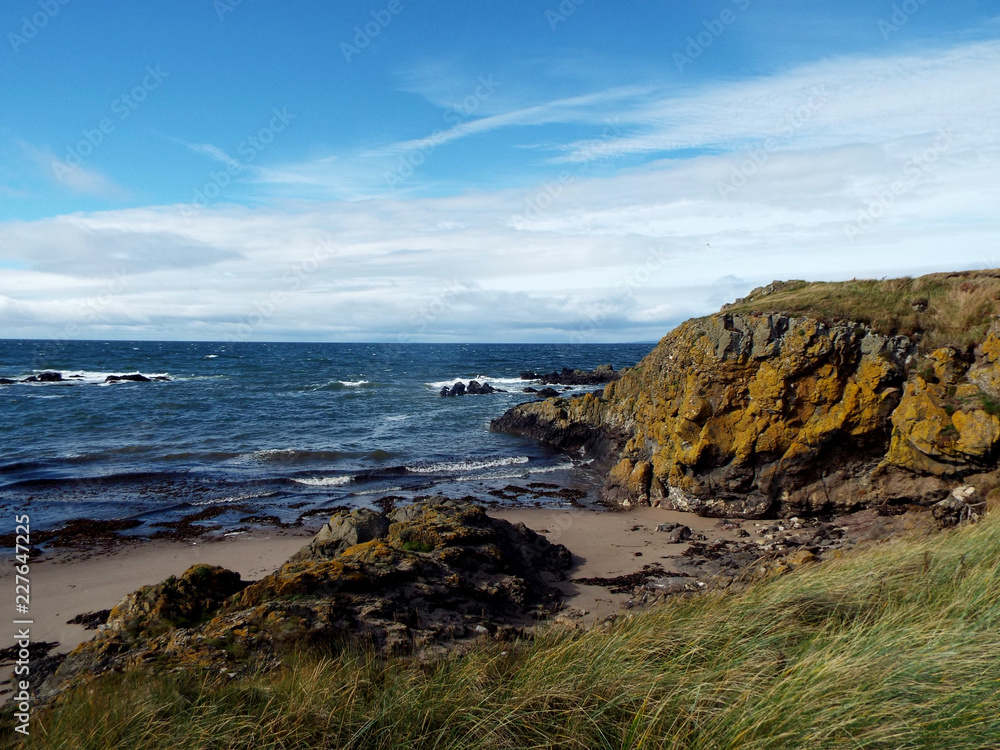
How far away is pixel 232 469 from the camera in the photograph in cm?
1870

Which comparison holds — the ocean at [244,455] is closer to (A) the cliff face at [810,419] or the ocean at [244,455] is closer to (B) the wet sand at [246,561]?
(B) the wet sand at [246,561]

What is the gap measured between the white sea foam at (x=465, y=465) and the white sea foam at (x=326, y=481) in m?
2.12

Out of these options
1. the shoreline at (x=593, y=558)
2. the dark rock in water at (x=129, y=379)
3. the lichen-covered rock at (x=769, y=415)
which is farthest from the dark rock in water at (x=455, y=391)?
the shoreline at (x=593, y=558)

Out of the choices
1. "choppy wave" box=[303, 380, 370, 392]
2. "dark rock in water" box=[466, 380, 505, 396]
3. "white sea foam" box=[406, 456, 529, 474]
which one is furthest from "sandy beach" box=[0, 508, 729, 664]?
"choppy wave" box=[303, 380, 370, 392]

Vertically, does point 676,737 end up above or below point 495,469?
above

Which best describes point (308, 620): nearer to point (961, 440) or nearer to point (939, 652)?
point (939, 652)

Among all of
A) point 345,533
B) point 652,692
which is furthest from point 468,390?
point 652,692

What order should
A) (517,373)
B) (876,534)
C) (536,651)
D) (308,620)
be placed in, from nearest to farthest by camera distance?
(536,651), (308,620), (876,534), (517,373)

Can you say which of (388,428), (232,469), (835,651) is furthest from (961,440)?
(388,428)

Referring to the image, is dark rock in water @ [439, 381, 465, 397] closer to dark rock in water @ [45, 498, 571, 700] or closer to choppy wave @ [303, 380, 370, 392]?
choppy wave @ [303, 380, 370, 392]

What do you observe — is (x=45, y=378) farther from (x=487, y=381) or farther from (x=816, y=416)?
(x=816, y=416)

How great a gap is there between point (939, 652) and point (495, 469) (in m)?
16.0

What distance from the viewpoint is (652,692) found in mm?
3324

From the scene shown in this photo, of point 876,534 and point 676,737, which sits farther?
point 876,534
